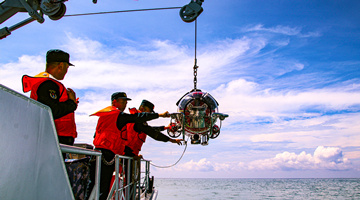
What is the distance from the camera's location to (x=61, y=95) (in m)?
3.45

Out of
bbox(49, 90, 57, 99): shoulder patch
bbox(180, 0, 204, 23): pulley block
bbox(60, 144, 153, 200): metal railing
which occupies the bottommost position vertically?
bbox(60, 144, 153, 200): metal railing

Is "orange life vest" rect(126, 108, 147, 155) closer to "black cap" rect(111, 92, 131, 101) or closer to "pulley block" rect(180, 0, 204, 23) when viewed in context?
"black cap" rect(111, 92, 131, 101)

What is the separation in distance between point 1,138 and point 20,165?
0.69ft

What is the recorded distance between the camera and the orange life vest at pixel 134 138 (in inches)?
272

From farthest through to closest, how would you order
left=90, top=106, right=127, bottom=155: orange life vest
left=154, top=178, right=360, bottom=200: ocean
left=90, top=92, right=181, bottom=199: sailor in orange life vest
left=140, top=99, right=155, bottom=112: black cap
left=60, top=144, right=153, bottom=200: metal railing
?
left=154, top=178, right=360, bottom=200: ocean, left=140, top=99, right=155, bottom=112: black cap, left=90, top=106, right=127, bottom=155: orange life vest, left=90, top=92, right=181, bottom=199: sailor in orange life vest, left=60, top=144, right=153, bottom=200: metal railing

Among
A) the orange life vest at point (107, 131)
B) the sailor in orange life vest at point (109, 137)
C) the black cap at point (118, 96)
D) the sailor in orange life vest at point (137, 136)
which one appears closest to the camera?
the sailor in orange life vest at point (109, 137)

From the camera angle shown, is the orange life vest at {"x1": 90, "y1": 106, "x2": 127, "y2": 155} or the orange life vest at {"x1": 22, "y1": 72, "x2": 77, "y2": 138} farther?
the orange life vest at {"x1": 90, "y1": 106, "x2": 127, "y2": 155}

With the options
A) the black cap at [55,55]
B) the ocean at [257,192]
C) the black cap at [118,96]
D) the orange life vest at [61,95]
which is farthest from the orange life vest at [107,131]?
the ocean at [257,192]

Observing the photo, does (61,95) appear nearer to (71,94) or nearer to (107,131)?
(71,94)

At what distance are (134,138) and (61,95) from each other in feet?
12.6

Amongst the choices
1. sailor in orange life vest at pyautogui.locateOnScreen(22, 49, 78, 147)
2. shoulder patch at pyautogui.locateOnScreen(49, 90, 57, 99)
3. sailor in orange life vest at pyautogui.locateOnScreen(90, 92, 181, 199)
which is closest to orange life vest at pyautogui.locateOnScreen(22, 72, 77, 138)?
Answer: sailor in orange life vest at pyautogui.locateOnScreen(22, 49, 78, 147)

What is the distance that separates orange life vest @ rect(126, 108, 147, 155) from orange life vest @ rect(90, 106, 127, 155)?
1.53 m

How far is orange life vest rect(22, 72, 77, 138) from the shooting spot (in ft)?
10.7

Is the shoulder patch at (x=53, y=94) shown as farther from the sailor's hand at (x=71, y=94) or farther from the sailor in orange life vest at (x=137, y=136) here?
the sailor in orange life vest at (x=137, y=136)
